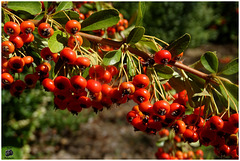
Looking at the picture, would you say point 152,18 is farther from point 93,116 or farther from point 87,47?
point 87,47

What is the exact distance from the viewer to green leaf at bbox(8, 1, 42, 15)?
1.14 m

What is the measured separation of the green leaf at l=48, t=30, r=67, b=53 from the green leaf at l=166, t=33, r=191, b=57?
47 cm

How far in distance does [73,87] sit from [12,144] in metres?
1.18

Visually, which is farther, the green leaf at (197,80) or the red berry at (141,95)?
the green leaf at (197,80)

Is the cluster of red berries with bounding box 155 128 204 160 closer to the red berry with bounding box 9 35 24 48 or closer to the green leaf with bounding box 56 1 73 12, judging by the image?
the green leaf with bounding box 56 1 73 12

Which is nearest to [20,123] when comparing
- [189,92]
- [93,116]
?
[93,116]

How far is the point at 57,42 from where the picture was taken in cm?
101

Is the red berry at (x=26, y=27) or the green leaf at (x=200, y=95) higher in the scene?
the red berry at (x=26, y=27)

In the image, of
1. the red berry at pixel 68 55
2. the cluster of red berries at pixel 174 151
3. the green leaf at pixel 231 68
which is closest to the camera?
the red berry at pixel 68 55

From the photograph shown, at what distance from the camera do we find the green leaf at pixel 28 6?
1141mm

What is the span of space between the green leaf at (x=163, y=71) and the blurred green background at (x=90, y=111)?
110 centimetres

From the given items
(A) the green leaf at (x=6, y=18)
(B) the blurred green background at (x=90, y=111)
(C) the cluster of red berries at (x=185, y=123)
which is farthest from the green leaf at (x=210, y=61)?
(B) the blurred green background at (x=90, y=111)

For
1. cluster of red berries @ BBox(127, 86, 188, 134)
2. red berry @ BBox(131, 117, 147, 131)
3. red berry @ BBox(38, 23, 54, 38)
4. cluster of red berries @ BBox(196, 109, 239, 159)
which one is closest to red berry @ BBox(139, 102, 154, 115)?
cluster of red berries @ BBox(127, 86, 188, 134)

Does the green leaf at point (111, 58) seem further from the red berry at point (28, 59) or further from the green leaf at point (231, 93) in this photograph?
the green leaf at point (231, 93)
